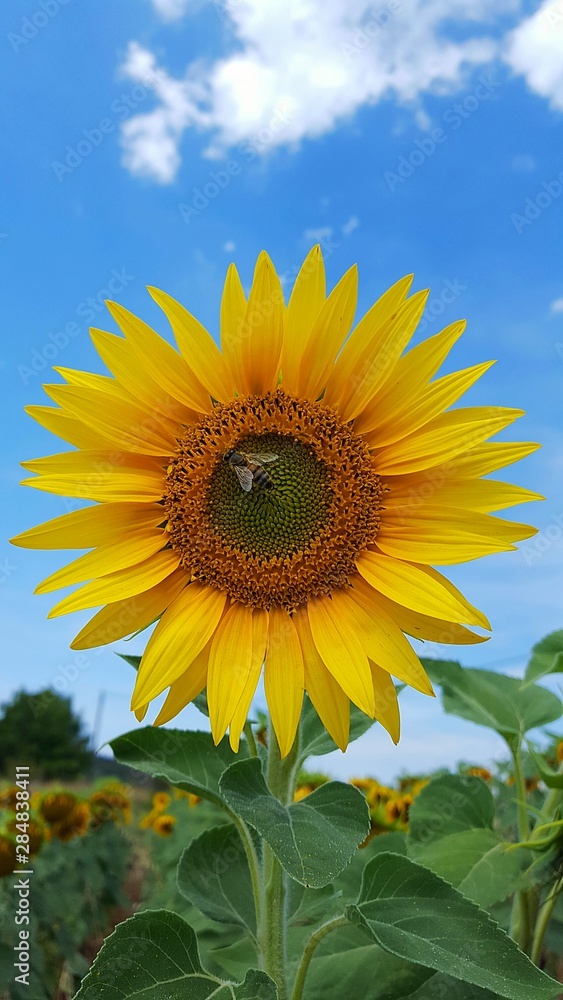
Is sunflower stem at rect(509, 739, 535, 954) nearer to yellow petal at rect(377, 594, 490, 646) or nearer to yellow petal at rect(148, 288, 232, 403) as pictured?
yellow petal at rect(377, 594, 490, 646)

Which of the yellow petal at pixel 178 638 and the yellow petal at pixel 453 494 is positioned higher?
the yellow petal at pixel 453 494

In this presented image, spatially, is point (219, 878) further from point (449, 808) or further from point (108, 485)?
point (108, 485)

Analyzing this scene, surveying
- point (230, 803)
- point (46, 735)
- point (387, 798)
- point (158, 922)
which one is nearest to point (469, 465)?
point (230, 803)

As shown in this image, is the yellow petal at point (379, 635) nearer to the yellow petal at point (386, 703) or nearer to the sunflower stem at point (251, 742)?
the yellow petal at point (386, 703)

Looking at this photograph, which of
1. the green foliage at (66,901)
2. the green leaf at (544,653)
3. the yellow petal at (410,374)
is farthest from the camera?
the green foliage at (66,901)

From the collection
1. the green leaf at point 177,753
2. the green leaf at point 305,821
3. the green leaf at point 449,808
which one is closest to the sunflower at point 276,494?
the green leaf at point 305,821

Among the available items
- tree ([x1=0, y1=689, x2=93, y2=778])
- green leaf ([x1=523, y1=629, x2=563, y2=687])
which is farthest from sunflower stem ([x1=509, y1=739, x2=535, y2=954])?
tree ([x1=0, y1=689, x2=93, y2=778])
